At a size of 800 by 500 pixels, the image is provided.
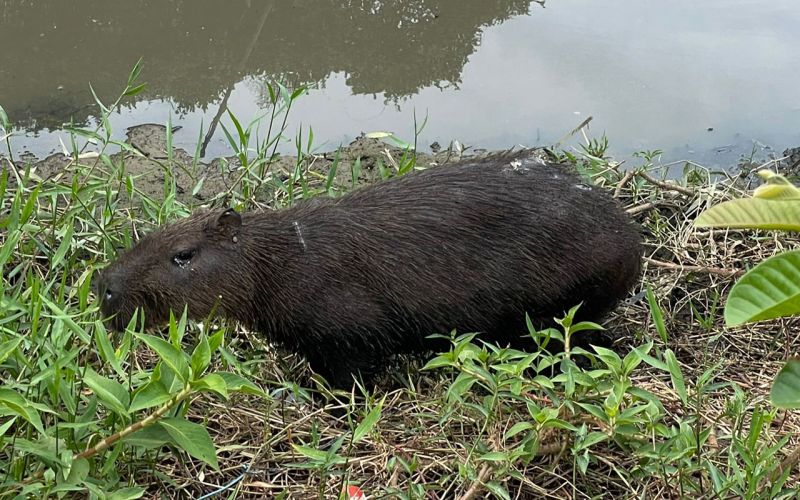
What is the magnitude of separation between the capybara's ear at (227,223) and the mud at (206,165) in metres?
1.12

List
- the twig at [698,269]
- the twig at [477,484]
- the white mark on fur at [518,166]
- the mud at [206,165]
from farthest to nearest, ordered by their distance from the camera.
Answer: the mud at [206,165], the twig at [698,269], the white mark on fur at [518,166], the twig at [477,484]

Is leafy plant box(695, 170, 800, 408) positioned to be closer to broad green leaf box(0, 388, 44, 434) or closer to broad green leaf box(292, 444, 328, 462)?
broad green leaf box(292, 444, 328, 462)

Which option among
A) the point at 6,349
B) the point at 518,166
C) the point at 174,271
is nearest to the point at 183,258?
the point at 174,271

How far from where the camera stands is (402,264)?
11.8ft

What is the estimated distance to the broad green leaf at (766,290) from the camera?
2.00m

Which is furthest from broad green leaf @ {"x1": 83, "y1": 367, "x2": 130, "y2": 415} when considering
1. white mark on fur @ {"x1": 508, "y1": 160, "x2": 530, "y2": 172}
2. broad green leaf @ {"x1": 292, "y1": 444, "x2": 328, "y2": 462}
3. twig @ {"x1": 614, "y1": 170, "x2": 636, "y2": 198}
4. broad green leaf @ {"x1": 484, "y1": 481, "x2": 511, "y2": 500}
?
twig @ {"x1": 614, "y1": 170, "x2": 636, "y2": 198}

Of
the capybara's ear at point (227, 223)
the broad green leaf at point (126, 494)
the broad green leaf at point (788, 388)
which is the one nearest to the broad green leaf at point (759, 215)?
the broad green leaf at point (788, 388)

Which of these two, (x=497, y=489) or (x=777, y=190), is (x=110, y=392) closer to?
(x=497, y=489)

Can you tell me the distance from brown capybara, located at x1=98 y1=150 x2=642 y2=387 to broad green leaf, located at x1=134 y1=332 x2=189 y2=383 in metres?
1.19

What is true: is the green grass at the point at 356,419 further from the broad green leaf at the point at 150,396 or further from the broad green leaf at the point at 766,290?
the broad green leaf at the point at 766,290

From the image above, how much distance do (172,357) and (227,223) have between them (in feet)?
4.33

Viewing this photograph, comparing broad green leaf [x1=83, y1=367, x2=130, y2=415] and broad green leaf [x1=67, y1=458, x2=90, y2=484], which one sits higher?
broad green leaf [x1=83, y1=367, x2=130, y2=415]

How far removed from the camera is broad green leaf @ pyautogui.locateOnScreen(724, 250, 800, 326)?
2002 millimetres

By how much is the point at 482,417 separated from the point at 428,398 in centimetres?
34
